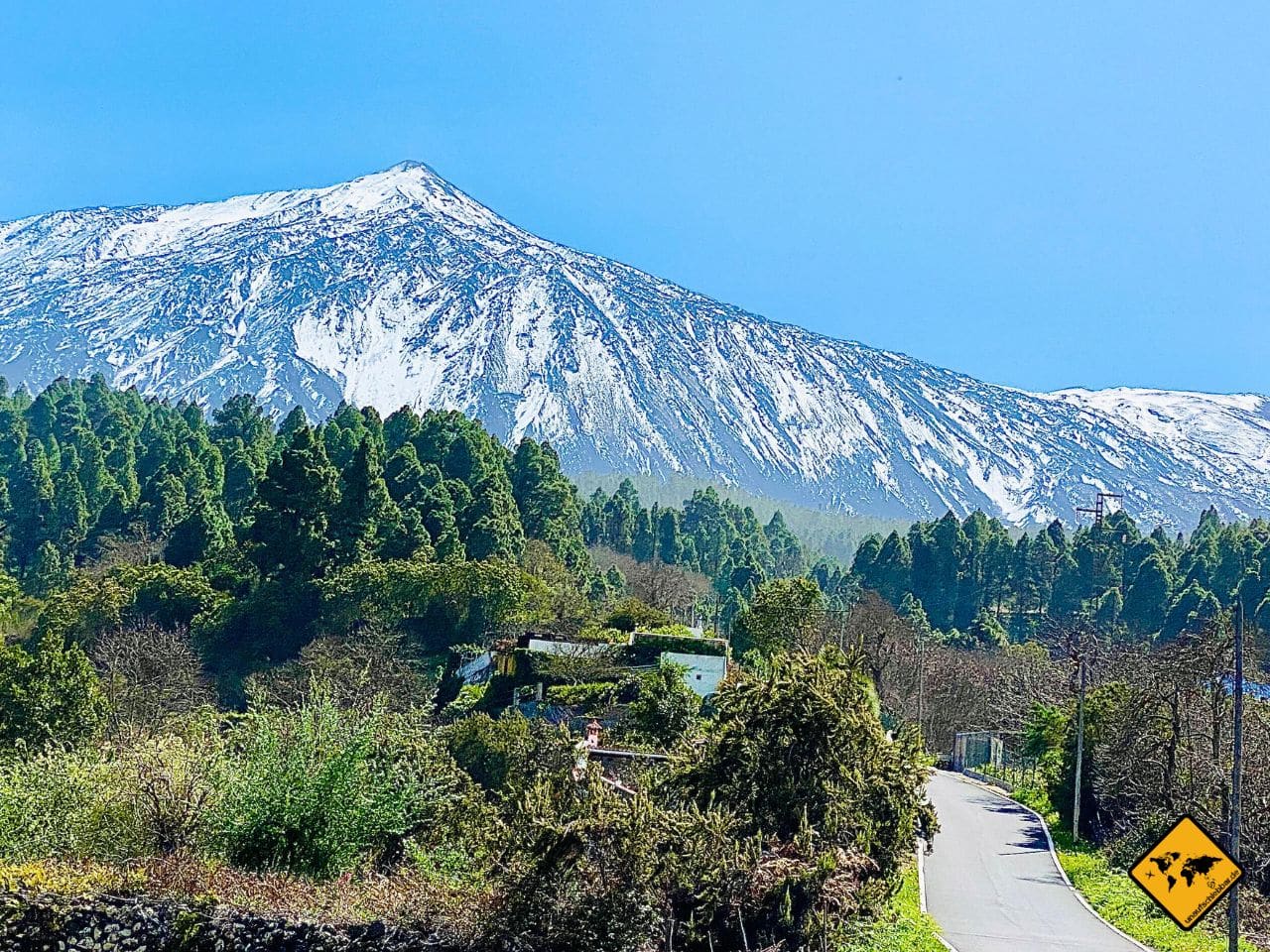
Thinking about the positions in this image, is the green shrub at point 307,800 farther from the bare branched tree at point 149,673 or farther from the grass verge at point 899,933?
the bare branched tree at point 149,673

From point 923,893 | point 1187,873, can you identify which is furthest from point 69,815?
point 1187,873

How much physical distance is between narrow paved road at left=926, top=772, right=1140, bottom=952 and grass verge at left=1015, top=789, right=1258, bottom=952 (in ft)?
0.98

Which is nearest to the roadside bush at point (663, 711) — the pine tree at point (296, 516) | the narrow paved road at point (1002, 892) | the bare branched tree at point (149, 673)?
the narrow paved road at point (1002, 892)

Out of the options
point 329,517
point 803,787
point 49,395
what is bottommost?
point 803,787

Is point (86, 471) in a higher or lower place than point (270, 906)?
higher

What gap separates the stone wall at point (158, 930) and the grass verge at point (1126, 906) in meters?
10.1

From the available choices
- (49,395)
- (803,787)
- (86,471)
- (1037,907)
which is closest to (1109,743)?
(1037,907)

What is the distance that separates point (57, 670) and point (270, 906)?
2021 cm

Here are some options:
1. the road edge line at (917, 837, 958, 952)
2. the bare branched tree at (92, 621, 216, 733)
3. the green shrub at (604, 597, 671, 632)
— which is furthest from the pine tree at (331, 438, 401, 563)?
the road edge line at (917, 837, 958, 952)

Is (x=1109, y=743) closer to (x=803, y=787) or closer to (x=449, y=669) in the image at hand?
(x=803, y=787)

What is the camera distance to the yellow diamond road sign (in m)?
12.9

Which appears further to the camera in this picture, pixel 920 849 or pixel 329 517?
pixel 329 517

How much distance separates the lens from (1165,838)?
13.0 meters

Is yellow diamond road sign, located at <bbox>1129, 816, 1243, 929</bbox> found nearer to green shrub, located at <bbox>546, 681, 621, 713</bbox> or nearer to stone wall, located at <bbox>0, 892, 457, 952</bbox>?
stone wall, located at <bbox>0, 892, 457, 952</bbox>
